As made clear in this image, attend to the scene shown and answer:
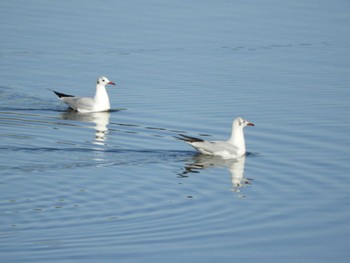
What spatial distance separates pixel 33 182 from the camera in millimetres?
17219

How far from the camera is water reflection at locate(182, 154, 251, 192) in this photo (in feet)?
60.3

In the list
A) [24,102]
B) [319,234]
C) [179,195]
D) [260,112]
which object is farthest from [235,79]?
[319,234]

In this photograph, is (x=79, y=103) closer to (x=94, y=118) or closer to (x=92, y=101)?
(x=92, y=101)

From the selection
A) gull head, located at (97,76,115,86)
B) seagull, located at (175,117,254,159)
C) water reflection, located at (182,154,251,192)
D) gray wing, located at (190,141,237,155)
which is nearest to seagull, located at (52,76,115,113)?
gull head, located at (97,76,115,86)

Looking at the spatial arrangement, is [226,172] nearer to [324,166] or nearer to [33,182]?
[324,166]

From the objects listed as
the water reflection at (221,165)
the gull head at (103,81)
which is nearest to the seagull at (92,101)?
the gull head at (103,81)

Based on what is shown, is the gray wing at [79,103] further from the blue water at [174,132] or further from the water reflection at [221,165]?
the water reflection at [221,165]

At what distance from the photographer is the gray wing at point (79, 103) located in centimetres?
2478

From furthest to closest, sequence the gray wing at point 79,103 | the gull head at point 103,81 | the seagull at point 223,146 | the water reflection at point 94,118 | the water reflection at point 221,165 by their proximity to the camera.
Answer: the gull head at point 103,81, the gray wing at point 79,103, the water reflection at point 94,118, the seagull at point 223,146, the water reflection at point 221,165

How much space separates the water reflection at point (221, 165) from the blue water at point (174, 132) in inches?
2.0

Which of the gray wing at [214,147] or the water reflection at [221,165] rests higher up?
the gray wing at [214,147]

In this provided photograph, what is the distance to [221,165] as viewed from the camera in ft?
65.5

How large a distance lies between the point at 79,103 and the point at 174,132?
13.3 feet

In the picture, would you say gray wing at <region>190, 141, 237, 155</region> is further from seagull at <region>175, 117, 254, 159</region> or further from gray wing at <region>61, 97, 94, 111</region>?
gray wing at <region>61, 97, 94, 111</region>
